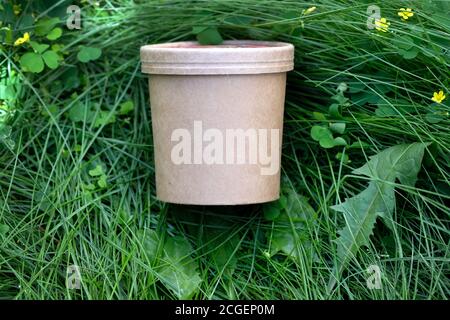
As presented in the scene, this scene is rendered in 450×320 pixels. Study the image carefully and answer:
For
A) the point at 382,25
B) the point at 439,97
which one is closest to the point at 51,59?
the point at 382,25

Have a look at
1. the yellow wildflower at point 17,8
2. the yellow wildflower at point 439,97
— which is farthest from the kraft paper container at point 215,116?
the yellow wildflower at point 17,8

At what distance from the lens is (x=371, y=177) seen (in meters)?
2.22

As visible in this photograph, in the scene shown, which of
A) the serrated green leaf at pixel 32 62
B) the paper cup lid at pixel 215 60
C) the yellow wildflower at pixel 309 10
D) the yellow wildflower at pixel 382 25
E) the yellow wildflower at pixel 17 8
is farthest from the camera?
the yellow wildflower at pixel 17 8

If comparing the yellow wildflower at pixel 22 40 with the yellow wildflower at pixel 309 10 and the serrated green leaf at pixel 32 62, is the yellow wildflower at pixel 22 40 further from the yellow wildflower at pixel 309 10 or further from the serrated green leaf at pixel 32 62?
the yellow wildflower at pixel 309 10

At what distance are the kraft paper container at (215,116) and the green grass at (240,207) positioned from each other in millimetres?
178

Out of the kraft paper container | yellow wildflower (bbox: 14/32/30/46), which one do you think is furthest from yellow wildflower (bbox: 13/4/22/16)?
the kraft paper container

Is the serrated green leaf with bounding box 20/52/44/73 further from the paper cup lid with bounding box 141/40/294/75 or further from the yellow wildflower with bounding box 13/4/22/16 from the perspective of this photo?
the paper cup lid with bounding box 141/40/294/75

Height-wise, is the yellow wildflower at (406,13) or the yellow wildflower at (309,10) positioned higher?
the yellow wildflower at (406,13)

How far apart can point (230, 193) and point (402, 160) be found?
0.50 m

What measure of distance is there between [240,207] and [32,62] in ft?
2.74

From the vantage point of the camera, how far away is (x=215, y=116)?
2.19m

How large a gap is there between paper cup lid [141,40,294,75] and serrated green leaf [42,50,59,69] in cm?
45

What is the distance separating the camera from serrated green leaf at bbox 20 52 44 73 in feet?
8.37

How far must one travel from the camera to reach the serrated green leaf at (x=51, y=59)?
2555 millimetres
